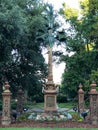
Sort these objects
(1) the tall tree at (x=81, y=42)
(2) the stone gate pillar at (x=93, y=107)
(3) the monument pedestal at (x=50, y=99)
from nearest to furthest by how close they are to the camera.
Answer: (2) the stone gate pillar at (x=93, y=107), (3) the monument pedestal at (x=50, y=99), (1) the tall tree at (x=81, y=42)

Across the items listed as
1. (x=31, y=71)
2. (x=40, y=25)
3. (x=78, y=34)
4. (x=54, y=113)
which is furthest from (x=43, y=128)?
(x=78, y=34)

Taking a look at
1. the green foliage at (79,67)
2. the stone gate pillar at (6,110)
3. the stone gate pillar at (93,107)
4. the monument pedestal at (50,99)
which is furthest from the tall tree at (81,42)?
the stone gate pillar at (6,110)

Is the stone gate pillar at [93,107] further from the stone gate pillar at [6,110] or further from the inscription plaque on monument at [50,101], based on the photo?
the stone gate pillar at [6,110]

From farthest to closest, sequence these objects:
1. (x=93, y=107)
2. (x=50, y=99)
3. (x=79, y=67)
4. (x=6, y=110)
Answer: (x=79, y=67)
(x=50, y=99)
(x=93, y=107)
(x=6, y=110)

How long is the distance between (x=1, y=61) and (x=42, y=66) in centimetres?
706

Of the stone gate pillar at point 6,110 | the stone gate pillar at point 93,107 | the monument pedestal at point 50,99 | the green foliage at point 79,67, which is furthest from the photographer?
the green foliage at point 79,67

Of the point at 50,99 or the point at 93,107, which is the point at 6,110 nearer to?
the point at 50,99

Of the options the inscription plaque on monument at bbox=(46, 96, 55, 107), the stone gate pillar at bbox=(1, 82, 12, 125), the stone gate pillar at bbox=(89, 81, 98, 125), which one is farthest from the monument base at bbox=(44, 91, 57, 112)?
the stone gate pillar at bbox=(1, 82, 12, 125)

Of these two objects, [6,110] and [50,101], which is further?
[50,101]

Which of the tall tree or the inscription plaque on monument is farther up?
the tall tree

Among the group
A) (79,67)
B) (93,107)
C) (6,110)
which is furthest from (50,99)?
(79,67)

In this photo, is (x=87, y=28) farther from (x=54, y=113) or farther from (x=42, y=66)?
(x=54, y=113)

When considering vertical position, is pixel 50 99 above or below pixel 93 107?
above

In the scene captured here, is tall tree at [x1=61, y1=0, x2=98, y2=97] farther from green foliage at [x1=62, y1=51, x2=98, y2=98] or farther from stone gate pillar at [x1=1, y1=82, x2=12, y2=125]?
stone gate pillar at [x1=1, y1=82, x2=12, y2=125]
